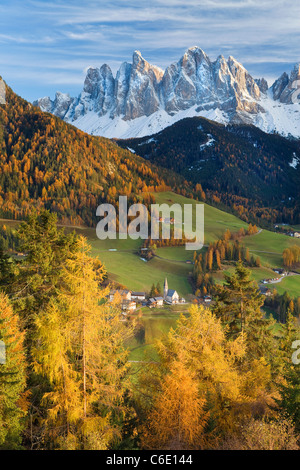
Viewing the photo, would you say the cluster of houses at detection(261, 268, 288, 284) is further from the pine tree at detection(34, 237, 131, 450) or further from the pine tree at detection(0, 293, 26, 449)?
the pine tree at detection(0, 293, 26, 449)

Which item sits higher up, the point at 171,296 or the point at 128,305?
the point at 128,305

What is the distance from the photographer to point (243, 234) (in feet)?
465

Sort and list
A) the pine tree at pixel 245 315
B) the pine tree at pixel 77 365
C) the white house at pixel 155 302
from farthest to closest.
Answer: the white house at pixel 155 302 → the pine tree at pixel 245 315 → the pine tree at pixel 77 365

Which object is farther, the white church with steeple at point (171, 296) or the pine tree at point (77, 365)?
the white church with steeple at point (171, 296)

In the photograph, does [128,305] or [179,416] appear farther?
[128,305]

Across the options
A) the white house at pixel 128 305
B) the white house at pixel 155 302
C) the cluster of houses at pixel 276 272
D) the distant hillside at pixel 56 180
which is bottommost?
the white house at pixel 155 302

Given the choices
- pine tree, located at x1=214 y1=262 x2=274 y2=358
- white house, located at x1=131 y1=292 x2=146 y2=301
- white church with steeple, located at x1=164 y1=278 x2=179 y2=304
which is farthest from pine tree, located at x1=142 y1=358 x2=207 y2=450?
white church with steeple, located at x1=164 y1=278 x2=179 y2=304

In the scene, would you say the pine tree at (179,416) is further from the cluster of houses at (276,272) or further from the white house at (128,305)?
the cluster of houses at (276,272)

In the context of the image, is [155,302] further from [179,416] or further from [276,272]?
[179,416]

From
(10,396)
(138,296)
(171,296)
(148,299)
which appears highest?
(10,396)

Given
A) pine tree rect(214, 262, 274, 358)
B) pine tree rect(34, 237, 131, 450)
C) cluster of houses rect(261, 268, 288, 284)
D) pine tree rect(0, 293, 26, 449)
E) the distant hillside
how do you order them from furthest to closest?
the distant hillside
cluster of houses rect(261, 268, 288, 284)
pine tree rect(214, 262, 274, 358)
pine tree rect(0, 293, 26, 449)
pine tree rect(34, 237, 131, 450)

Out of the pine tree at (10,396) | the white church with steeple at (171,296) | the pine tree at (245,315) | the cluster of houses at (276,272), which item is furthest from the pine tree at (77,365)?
the cluster of houses at (276,272)

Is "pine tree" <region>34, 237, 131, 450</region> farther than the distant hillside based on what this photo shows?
No

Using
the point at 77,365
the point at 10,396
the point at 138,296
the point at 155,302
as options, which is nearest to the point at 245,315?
the point at 77,365
